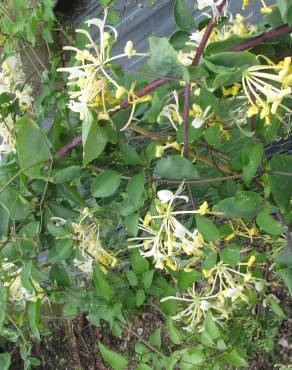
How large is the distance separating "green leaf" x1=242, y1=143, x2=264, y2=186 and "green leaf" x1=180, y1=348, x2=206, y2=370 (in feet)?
1.05

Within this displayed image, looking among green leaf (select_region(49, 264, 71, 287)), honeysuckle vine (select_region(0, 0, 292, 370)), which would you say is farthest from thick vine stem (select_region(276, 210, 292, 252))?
green leaf (select_region(49, 264, 71, 287))

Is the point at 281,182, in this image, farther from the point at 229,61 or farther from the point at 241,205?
the point at 229,61

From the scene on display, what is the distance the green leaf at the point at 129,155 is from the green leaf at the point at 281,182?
0.55 feet

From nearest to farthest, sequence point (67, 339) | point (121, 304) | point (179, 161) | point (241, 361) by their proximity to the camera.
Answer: point (179, 161) < point (241, 361) < point (121, 304) < point (67, 339)

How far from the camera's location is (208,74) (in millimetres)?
460

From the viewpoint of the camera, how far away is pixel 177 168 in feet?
2.03

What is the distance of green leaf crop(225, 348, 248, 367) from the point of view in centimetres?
85

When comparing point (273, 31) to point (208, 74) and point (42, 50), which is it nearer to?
point (208, 74)

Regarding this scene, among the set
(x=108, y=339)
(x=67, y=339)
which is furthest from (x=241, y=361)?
(x=67, y=339)

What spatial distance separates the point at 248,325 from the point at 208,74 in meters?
1.02

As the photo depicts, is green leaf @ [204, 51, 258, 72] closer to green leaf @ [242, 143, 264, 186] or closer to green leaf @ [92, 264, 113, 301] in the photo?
green leaf @ [242, 143, 264, 186]

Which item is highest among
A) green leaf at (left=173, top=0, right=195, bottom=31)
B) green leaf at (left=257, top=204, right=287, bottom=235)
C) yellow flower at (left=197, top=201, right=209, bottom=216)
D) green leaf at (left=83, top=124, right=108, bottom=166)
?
green leaf at (left=173, top=0, right=195, bottom=31)

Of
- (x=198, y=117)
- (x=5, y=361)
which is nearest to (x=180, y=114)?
(x=198, y=117)

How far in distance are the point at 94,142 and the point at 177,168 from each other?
104mm
